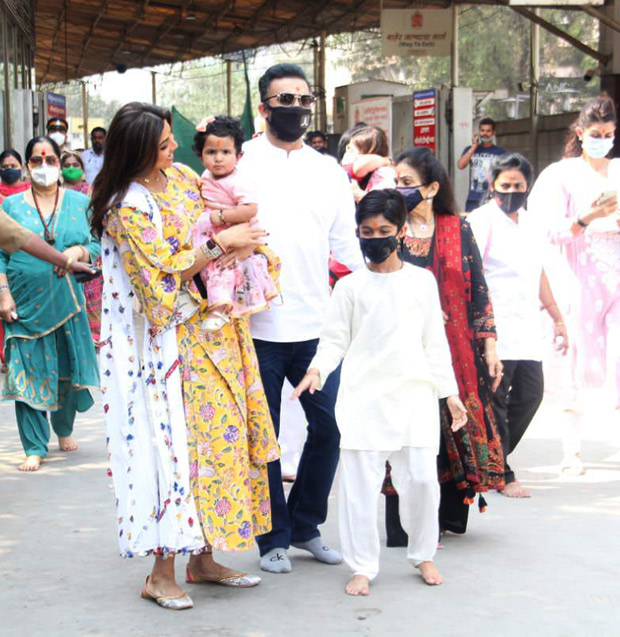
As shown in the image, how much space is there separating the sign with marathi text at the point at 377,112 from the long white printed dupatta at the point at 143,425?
44.6ft

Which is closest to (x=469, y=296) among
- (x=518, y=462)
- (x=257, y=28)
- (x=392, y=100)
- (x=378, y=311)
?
(x=378, y=311)

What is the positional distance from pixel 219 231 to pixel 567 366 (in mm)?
3137

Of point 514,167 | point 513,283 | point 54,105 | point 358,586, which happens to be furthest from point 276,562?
point 54,105

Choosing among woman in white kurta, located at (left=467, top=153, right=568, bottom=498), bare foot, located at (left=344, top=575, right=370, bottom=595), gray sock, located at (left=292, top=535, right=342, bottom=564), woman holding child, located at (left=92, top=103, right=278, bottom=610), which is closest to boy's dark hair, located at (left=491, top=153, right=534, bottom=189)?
woman in white kurta, located at (left=467, top=153, right=568, bottom=498)

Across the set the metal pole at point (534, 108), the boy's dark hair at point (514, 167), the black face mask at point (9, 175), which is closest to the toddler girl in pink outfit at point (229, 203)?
the boy's dark hair at point (514, 167)

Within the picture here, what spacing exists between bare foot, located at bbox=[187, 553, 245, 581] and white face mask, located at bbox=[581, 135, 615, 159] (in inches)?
134

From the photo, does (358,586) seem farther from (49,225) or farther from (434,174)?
(49,225)

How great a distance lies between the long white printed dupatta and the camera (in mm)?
3977

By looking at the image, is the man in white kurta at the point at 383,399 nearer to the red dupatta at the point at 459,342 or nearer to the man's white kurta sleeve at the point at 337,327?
the man's white kurta sleeve at the point at 337,327

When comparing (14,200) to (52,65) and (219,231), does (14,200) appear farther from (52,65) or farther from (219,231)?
(52,65)

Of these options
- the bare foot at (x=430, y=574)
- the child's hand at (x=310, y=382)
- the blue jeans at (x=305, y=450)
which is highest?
the child's hand at (x=310, y=382)

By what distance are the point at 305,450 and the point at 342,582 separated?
58cm

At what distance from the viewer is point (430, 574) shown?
4324 mm

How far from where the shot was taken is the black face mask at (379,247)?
4270mm
